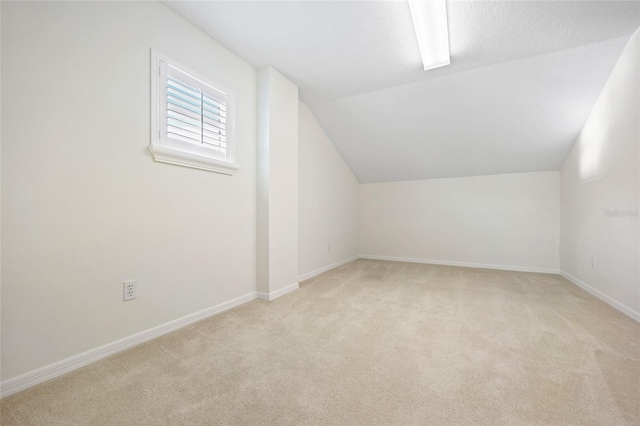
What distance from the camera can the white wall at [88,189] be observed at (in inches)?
51.6

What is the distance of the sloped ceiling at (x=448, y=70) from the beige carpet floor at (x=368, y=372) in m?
2.21

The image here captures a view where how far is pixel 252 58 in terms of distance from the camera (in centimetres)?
259

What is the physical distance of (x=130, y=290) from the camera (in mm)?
1743

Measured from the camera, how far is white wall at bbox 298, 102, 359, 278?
359 centimetres

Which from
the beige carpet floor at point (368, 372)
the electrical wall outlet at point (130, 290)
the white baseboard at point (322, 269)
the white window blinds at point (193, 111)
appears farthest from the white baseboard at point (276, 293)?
the white window blinds at point (193, 111)

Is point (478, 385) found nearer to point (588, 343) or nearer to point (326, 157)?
point (588, 343)

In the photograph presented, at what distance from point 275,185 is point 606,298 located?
3426 millimetres

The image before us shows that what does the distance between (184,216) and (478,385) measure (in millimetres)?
2181

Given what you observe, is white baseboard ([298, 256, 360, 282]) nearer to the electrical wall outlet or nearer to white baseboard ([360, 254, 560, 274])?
white baseboard ([360, 254, 560, 274])

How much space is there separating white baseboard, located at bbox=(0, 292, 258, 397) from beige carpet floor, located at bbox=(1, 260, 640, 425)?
0.16 ft

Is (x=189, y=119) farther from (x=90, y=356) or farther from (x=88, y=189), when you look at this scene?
(x=90, y=356)

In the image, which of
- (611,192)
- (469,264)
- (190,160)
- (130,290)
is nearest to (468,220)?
(469,264)

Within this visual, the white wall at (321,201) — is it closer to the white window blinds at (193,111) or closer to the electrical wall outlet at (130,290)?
the white window blinds at (193,111)

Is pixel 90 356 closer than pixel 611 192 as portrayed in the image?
Yes
